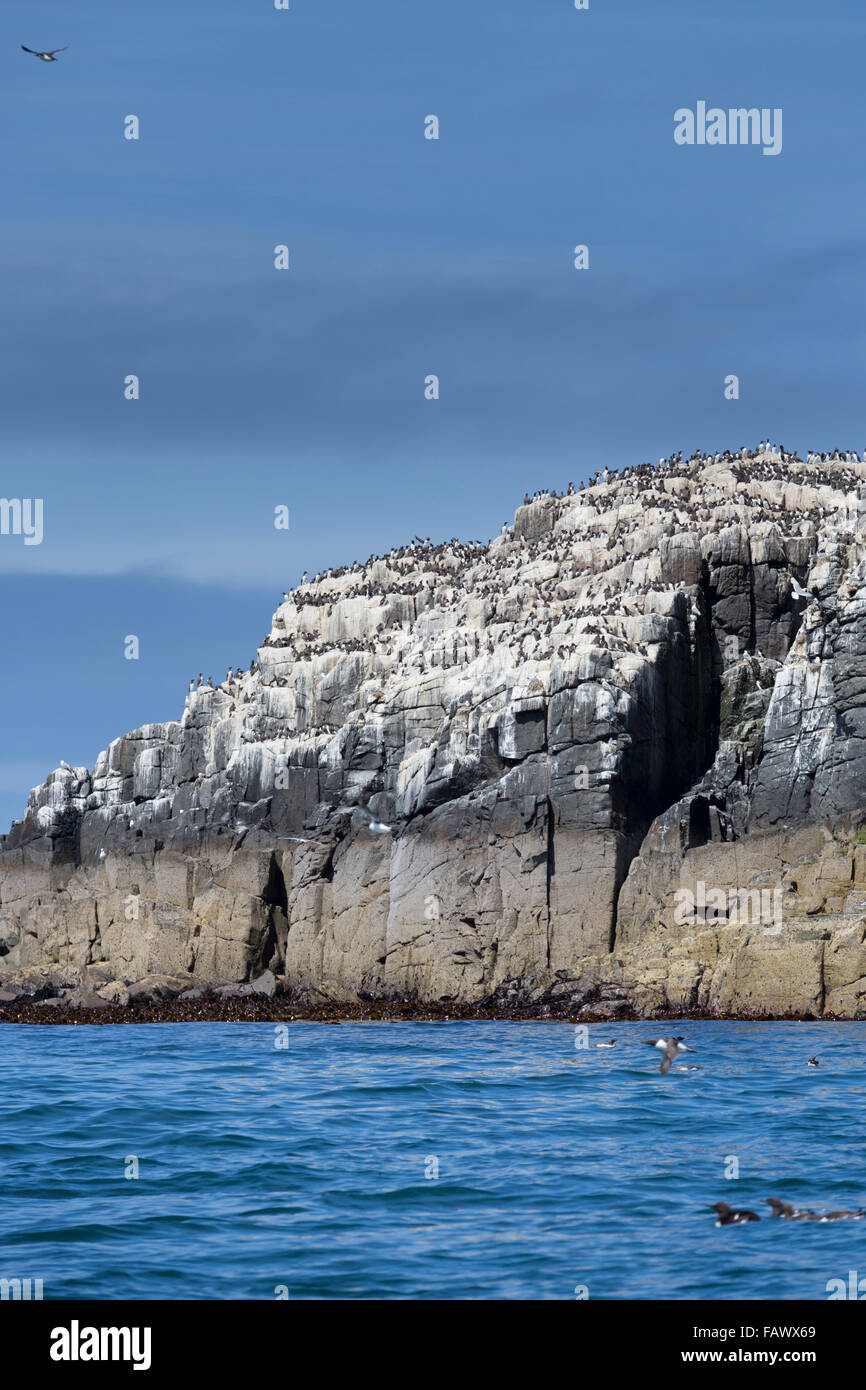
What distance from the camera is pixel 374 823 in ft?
215

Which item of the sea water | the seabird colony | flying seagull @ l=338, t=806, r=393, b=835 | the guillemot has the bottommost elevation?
the sea water

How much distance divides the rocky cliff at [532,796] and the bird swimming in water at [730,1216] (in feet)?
99.1

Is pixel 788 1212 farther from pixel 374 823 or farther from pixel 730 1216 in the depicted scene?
pixel 374 823

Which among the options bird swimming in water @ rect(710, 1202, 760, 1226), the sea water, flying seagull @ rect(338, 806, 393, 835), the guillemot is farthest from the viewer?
flying seagull @ rect(338, 806, 393, 835)

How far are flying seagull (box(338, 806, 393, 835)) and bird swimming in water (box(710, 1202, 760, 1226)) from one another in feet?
156

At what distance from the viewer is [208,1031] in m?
→ 51.8

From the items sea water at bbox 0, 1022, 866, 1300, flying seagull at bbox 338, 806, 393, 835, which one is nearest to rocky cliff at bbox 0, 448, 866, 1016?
flying seagull at bbox 338, 806, 393, 835

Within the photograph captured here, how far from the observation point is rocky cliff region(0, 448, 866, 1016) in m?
54.4

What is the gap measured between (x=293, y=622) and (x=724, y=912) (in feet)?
135

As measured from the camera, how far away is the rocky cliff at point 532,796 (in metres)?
54.4

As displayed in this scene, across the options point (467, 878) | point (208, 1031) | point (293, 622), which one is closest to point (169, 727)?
point (293, 622)

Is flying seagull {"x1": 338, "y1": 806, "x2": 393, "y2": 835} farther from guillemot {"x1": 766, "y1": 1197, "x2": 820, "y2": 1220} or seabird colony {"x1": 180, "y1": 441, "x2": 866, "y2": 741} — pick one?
guillemot {"x1": 766, "y1": 1197, "x2": 820, "y2": 1220}
